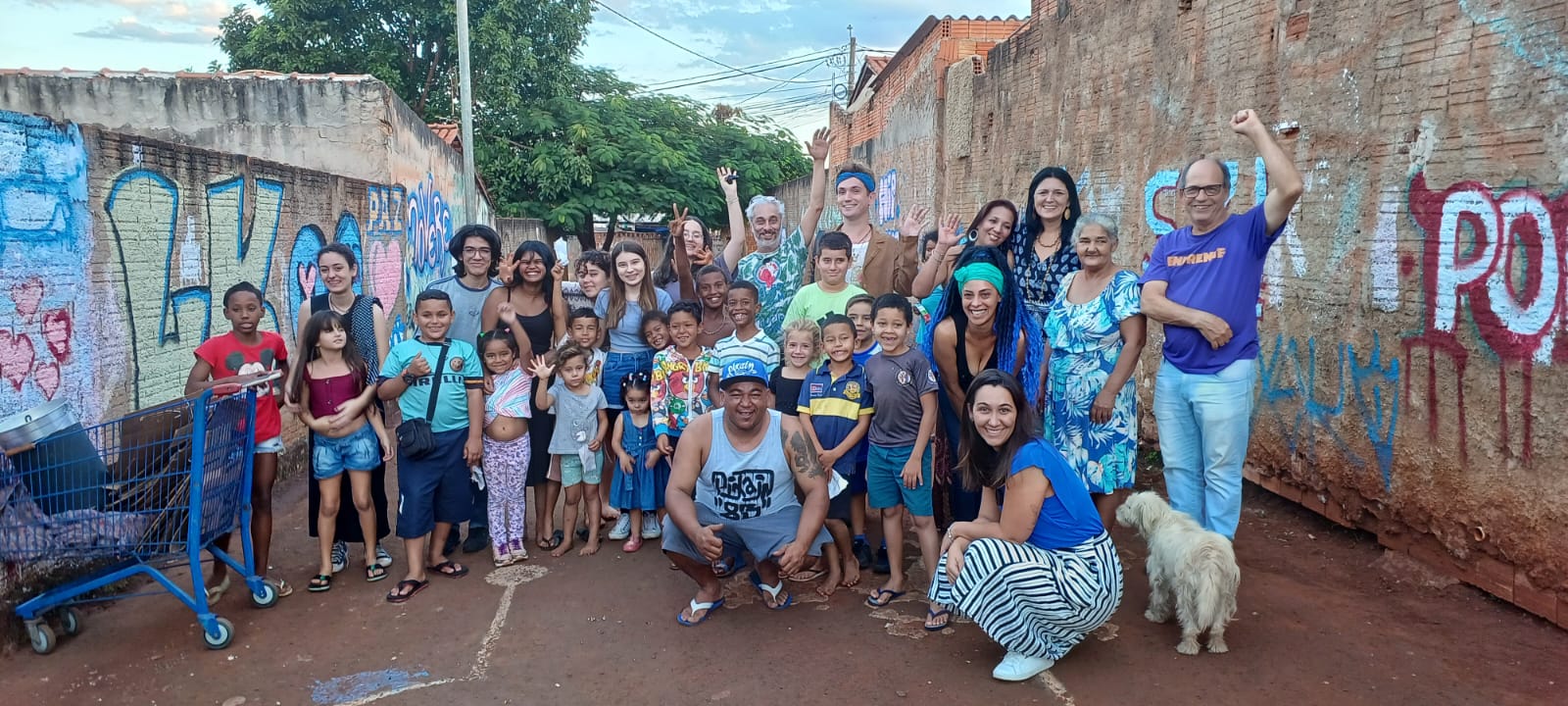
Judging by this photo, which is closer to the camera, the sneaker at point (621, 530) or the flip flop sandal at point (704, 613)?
the flip flop sandal at point (704, 613)

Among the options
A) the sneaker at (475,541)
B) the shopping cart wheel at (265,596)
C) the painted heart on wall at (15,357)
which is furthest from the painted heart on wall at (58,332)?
the sneaker at (475,541)

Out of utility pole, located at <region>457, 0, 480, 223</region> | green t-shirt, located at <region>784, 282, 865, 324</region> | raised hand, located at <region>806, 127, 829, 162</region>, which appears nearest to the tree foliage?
A: utility pole, located at <region>457, 0, 480, 223</region>

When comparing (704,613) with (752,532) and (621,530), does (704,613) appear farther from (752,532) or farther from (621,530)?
(621,530)

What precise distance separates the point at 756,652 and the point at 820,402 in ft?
4.03

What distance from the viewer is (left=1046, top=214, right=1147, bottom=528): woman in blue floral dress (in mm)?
4164

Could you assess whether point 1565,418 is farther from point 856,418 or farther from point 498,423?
point 498,423

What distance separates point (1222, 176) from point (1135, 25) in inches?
142

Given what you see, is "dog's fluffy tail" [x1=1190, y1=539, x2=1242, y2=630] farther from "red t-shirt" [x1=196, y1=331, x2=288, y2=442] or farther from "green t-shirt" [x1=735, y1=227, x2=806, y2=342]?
"red t-shirt" [x1=196, y1=331, x2=288, y2=442]

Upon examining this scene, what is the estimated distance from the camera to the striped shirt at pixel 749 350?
193 inches

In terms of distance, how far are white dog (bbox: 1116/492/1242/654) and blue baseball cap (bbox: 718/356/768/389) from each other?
5.69ft

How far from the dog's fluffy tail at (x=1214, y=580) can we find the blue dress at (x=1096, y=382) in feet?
2.29

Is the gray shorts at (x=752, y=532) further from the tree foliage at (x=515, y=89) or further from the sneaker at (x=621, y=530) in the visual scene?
the tree foliage at (x=515, y=89)

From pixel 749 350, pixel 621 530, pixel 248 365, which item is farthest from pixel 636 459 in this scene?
pixel 248 365

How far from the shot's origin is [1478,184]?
13.4ft
